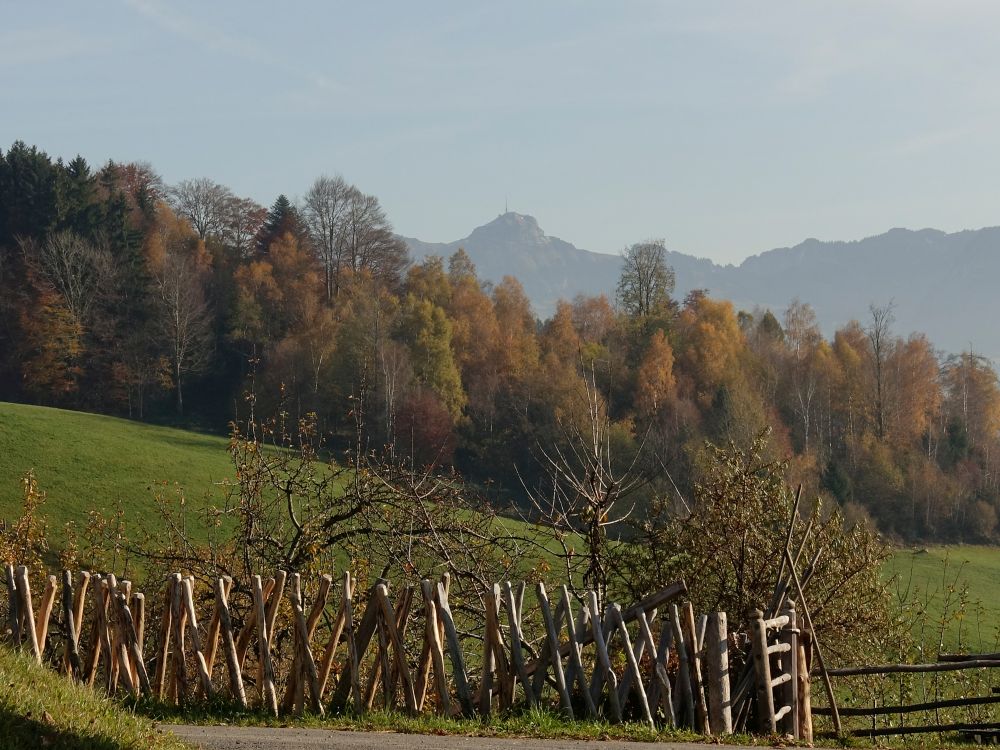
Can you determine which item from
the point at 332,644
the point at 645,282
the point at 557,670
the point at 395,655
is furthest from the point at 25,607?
the point at 645,282

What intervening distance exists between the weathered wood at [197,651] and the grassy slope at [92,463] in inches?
880

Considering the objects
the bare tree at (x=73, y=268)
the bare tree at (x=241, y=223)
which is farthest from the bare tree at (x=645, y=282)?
the bare tree at (x=73, y=268)

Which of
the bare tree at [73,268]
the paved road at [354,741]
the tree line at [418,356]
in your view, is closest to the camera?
the paved road at [354,741]

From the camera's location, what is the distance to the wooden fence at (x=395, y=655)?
10438 mm

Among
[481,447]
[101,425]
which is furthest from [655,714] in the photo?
[481,447]

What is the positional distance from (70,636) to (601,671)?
17.8 feet

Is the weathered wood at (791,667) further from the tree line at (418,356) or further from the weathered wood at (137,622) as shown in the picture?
the tree line at (418,356)

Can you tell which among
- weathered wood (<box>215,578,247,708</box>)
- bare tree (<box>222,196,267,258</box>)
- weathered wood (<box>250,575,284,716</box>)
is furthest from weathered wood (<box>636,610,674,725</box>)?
bare tree (<box>222,196,267,258</box>)

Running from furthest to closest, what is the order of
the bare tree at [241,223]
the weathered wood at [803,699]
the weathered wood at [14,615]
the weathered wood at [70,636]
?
the bare tree at [241,223], the weathered wood at [803,699], the weathered wood at [14,615], the weathered wood at [70,636]

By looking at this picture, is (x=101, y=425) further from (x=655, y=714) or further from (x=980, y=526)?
(x=980, y=526)

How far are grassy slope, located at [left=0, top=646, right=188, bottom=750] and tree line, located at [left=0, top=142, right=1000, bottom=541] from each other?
4104cm

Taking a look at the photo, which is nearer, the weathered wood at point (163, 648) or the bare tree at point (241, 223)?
the weathered wood at point (163, 648)

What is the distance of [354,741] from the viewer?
29.8 ft

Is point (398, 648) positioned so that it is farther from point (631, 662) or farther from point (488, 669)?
point (631, 662)
